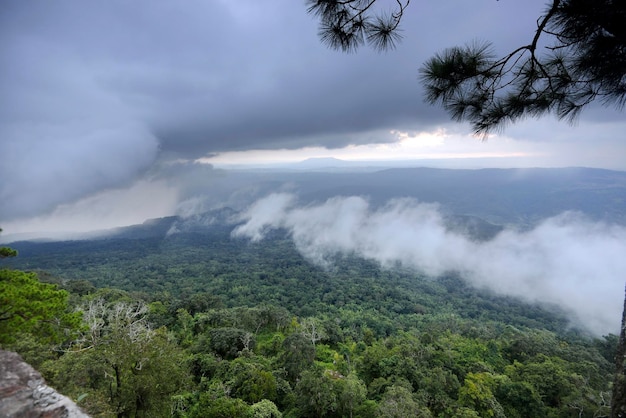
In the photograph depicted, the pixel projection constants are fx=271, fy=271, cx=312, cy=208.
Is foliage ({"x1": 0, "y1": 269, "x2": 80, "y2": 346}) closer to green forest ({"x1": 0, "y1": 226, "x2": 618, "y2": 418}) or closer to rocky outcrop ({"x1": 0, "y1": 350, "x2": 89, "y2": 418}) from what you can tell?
green forest ({"x1": 0, "y1": 226, "x2": 618, "y2": 418})

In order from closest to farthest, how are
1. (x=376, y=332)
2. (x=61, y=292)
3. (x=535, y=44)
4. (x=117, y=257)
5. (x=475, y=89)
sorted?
(x=535, y=44), (x=475, y=89), (x=61, y=292), (x=376, y=332), (x=117, y=257)

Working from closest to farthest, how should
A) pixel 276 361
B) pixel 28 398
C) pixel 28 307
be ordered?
pixel 28 398
pixel 28 307
pixel 276 361

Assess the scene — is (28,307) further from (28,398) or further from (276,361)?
(276,361)

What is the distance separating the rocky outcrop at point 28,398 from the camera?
2.57m

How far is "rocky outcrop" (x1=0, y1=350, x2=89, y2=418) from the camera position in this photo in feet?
8.44

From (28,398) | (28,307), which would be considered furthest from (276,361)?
(28,398)

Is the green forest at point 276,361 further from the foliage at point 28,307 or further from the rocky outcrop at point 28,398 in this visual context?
the rocky outcrop at point 28,398

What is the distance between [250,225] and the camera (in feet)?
577

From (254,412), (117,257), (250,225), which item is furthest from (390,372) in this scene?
(250,225)

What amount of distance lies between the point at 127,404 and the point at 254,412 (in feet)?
13.8

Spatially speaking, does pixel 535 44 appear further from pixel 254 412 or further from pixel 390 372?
pixel 390 372

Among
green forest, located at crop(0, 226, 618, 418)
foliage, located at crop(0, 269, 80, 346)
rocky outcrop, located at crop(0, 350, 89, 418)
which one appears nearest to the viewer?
rocky outcrop, located at crop(0, 350, 89, 418)

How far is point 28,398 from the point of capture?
2705 millimetres

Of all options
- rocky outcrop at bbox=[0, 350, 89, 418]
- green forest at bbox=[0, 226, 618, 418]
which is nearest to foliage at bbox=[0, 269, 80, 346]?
green forest at bbox=[0, 226, 618, 418]
